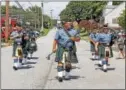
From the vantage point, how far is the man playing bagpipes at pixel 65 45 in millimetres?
13258

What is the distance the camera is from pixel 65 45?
1326cm

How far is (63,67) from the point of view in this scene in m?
13.5

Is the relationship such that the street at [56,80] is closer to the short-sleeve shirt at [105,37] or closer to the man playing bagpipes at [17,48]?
the man playing bagpipes at [17,48]

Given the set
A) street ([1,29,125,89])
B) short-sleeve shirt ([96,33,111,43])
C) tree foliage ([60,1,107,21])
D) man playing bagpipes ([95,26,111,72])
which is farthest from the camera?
tree foliage ([60,1,107,21])

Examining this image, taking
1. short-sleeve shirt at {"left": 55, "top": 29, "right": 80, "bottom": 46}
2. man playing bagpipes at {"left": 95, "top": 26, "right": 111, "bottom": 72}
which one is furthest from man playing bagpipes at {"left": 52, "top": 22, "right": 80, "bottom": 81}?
man playing bagpipes at {"left": 95, "top": 26, "right": 111, "bottom": 72}

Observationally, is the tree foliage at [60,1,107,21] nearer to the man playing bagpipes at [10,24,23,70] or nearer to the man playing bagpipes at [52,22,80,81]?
the man playing bagpipes at [10,24,23,70]

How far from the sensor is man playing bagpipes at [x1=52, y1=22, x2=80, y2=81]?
13258mm

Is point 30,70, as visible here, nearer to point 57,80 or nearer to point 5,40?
point 57,80

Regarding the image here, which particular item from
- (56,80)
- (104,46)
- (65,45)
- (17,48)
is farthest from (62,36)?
(17,48)

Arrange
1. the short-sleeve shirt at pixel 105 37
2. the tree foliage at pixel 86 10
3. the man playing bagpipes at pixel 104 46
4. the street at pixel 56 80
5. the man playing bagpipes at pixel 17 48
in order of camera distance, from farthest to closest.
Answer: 1. the tree foliage at pixel 86 10
2. the man playing bagpipes at pixel 17 48
3. the short-sleeve shirt at pixel 105 37
4. the man playing bagpipes at pixel 104 46
5. the street at pixel 56 80

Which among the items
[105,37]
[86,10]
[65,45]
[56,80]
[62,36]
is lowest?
[56,80]

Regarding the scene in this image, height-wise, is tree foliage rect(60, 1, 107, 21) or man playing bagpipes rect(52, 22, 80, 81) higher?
tree foliage rect(60, 1, 107, 21)

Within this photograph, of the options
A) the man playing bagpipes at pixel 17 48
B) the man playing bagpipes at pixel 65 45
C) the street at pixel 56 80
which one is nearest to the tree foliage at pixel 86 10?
the man playing bagpipes at pixel 17 48

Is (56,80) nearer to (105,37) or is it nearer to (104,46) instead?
(104,46)
